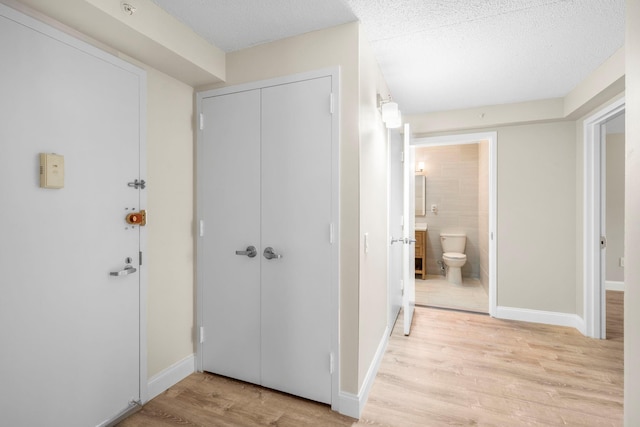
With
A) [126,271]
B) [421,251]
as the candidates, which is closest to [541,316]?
[421,251]

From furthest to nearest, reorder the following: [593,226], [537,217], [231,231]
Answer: [537,217], [593,226], [231,231]

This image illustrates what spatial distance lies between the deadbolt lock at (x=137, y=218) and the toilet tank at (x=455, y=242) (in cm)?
457

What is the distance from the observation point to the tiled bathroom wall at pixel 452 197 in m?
5.21

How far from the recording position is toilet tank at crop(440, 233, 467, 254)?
5.11 meters

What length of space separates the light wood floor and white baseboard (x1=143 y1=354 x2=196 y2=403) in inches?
1.8

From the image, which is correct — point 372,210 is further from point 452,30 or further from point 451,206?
point 451,206

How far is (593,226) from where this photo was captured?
298 centimetres

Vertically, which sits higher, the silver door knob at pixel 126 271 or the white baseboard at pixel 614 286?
the silver door knob at pixel 126 271

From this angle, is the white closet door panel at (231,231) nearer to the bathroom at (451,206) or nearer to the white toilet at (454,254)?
the bathroom at (451,206)

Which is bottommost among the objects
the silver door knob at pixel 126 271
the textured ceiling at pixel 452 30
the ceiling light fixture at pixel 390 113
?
the silver door knob at pixel 126 271

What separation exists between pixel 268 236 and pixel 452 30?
1.75 metres

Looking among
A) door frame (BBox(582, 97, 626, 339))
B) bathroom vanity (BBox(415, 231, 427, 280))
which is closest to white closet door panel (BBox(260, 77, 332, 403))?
door frame (BBox(582, 97, 626, 339))

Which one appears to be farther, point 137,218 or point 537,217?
point 537,217

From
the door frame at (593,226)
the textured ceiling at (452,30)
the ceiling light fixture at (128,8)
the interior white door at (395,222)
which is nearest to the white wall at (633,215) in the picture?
the textured ceiling at (452,30)
